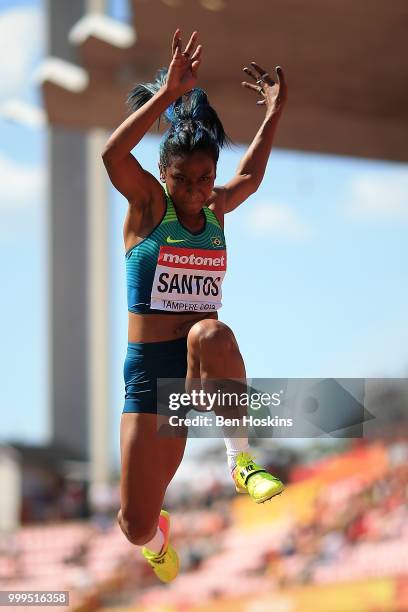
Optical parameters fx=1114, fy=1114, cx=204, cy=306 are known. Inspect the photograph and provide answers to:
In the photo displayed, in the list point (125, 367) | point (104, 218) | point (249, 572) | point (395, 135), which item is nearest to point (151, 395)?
point (125, 367)

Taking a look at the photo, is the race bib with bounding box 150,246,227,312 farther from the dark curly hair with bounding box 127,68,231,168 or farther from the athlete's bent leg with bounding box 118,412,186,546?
the athlete's bent leg with bounding box 118,412,186,546

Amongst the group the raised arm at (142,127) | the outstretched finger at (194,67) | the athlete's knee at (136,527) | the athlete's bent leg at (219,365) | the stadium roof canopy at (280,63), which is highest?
the stadium roof canopy at (280,63)

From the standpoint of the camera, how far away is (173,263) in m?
4.77

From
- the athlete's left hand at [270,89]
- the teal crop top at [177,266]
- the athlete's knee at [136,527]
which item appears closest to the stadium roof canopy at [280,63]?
the athlete's left hand at [270,89]

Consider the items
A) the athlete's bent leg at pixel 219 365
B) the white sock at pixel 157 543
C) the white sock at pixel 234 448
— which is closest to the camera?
the athlete's bent leg at pixel 219 365

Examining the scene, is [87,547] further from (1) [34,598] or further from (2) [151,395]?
(2) [151,395]

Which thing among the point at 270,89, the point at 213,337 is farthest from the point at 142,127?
the point at 270,89

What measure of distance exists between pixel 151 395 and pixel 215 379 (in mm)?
668

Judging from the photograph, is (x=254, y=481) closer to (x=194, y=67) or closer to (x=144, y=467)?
(x=144, y=467)

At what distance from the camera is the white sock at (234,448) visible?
16.0ft

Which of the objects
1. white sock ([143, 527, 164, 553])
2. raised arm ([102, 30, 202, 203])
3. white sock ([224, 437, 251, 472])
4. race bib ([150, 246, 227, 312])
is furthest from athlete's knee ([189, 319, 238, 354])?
white sock ([143, 527, 164, 553])

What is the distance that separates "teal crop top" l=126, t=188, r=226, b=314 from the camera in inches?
188

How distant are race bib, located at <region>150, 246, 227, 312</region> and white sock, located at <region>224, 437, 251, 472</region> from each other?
1.93ft

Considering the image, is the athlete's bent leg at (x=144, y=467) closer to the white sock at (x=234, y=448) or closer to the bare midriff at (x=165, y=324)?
the white sock at (x=234, y=448)
